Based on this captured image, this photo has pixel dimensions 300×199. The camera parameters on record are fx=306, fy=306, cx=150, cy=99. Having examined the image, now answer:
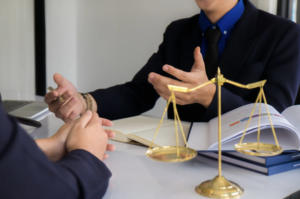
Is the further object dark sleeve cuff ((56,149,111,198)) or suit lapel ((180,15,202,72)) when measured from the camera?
suit lapel ((180,15,202,72))

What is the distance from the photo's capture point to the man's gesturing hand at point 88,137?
59 cm

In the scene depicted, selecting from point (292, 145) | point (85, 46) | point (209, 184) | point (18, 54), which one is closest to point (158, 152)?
point (209, 184)

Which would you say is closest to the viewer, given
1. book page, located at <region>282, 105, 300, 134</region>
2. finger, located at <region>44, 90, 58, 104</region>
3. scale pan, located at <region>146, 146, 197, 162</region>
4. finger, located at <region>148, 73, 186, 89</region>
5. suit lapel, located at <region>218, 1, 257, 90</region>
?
scale pan, located at <region>146, 146, 197, 162</region>

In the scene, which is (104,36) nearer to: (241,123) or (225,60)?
(225,60)

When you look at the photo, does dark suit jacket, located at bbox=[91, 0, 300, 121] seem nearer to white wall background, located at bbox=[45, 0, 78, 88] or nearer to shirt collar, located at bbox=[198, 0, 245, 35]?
shirt collar, located at bbox=[198, 0, 245, 35]

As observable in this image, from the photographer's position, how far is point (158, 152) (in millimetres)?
548

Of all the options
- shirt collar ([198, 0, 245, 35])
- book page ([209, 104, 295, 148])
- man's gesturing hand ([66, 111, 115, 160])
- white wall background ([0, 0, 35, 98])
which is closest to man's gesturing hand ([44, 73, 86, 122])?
man's gesturing hand ([66, 111, 115, 160])

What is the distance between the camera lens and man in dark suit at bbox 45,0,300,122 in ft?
3.88

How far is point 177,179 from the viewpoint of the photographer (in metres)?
0.62

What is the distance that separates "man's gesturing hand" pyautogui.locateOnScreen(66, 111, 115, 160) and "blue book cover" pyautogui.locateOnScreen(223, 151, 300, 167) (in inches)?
10.7

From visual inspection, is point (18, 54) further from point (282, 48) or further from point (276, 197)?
point (276, 197)

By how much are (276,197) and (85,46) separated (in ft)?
10.4

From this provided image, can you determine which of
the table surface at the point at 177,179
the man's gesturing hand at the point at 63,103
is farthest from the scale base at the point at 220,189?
the man's gesturing hand at the point at 63,103

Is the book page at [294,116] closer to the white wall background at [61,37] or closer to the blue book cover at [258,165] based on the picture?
the blue book cover at [258,165]
